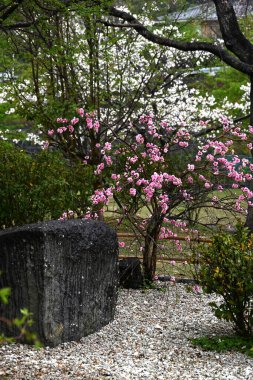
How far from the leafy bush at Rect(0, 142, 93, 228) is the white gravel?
1.42m

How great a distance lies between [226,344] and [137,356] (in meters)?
0.88

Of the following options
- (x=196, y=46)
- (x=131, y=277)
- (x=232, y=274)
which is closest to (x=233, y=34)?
(x=196, y=46)

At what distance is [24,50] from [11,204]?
6.74 meters

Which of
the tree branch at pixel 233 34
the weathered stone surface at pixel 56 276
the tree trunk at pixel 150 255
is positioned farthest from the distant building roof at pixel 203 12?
the weathered stone surface at pixel 56 276

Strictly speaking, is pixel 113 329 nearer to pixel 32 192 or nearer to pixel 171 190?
pixel 32 192

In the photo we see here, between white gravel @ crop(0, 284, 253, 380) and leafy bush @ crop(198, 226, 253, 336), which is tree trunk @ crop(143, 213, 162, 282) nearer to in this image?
white gravel @ crop(0, 284, 253, 380)

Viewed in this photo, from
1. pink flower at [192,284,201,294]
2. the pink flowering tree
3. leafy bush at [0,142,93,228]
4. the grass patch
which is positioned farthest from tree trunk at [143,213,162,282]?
the grass patch

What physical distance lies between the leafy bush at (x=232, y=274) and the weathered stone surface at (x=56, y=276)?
1.12 metres

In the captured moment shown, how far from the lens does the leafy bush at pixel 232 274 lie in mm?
6086

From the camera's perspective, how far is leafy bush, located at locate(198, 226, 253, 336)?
6086mm

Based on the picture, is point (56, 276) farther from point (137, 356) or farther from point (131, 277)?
point (131, 277)

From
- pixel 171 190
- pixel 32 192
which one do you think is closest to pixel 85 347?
pixel 32 192

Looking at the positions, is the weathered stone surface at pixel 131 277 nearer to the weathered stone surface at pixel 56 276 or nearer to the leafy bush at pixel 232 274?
the weathered stone surface at pixel 56 276

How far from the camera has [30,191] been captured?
7.53 meters
